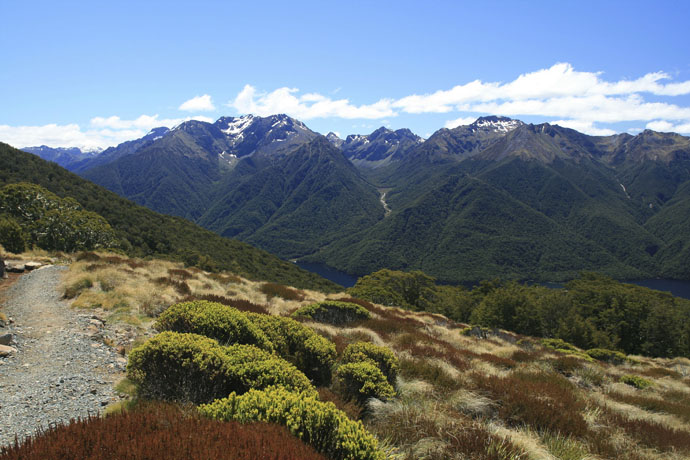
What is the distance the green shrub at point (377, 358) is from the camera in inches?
338

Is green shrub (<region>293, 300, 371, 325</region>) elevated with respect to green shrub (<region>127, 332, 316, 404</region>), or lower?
lower

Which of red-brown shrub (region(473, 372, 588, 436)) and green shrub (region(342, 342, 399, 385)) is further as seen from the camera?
green shrub (region(342, 342, 399, 385))

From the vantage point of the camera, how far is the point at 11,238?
22297mm

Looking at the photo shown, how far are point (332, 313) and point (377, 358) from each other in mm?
7975

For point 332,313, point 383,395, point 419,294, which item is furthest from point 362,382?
point 419,294

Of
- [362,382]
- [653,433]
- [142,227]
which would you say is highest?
[142,227]

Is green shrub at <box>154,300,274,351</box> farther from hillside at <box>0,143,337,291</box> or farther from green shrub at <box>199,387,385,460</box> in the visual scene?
hillside at <box>0,143,337,291</box>

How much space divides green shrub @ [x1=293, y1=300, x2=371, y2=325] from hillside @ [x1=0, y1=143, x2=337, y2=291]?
115 ft

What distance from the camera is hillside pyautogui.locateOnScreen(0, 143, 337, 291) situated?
54.0 metres

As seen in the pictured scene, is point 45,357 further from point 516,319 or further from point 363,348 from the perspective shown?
point 516,319

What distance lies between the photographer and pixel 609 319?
60969 mm

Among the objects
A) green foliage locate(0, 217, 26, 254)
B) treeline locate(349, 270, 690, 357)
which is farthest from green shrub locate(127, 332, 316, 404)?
treeline locate(349, 270, 690, 357)

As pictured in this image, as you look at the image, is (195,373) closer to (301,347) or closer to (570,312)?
(301,347)

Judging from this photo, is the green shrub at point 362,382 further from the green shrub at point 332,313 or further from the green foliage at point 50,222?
the green foliage at point 50,222
